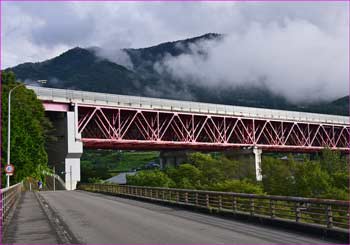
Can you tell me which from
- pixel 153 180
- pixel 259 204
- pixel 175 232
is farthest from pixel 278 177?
pixel 175 232

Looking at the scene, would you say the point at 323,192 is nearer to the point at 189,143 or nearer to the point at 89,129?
the point at 189,143

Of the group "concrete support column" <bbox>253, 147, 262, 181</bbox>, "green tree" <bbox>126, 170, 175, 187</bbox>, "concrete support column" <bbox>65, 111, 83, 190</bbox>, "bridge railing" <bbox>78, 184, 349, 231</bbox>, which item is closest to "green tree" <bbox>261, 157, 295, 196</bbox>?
"concrete support column" <bbox>253, 147, 262, 181</bbox>

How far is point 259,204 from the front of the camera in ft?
76.2

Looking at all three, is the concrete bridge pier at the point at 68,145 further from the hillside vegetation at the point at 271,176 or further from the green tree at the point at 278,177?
the green tree at the point at 278,177

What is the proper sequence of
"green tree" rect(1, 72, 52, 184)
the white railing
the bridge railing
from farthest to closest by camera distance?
the white railing, "green tree" rect(1, 72, 52, 184), the bridge railing

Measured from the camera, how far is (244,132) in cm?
10138

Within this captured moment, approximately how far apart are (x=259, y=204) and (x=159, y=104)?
63.4 metres

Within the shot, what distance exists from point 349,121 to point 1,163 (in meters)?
92.4

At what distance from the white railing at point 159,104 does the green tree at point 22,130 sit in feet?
36.7

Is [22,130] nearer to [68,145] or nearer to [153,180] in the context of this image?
[68,145]

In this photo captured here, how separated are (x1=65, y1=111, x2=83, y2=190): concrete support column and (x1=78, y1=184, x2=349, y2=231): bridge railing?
202 centimetres

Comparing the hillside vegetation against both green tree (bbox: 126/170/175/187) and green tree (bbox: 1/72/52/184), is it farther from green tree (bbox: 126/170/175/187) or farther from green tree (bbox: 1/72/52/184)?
green tree (bbox: 1/72/52/184)

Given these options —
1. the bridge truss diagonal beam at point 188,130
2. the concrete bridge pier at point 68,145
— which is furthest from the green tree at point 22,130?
the bridge truss diagonal beam at point 188,130

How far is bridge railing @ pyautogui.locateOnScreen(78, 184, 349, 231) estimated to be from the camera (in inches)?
623
